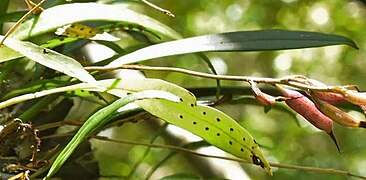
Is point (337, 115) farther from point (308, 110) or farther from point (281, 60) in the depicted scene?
point (281, 60)

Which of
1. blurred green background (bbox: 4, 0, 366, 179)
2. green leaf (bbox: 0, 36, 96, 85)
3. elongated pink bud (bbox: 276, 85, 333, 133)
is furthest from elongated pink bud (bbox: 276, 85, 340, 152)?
blurred green background (bbox: 4, 0, 366, 179)

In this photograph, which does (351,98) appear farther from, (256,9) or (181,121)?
(256,9)

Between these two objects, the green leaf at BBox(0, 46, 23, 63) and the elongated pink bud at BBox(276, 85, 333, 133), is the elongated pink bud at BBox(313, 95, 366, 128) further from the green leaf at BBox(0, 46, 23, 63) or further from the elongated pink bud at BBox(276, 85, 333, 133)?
the green leaf at BBox(0, 46, 23, 63)

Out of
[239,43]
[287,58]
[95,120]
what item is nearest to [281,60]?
[287,58]

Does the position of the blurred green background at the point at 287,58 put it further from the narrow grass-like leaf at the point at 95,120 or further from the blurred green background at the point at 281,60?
the narrow grass-like leaf at the point at 95,120

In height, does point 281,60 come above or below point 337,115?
above

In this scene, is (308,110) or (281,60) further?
(281,60)
